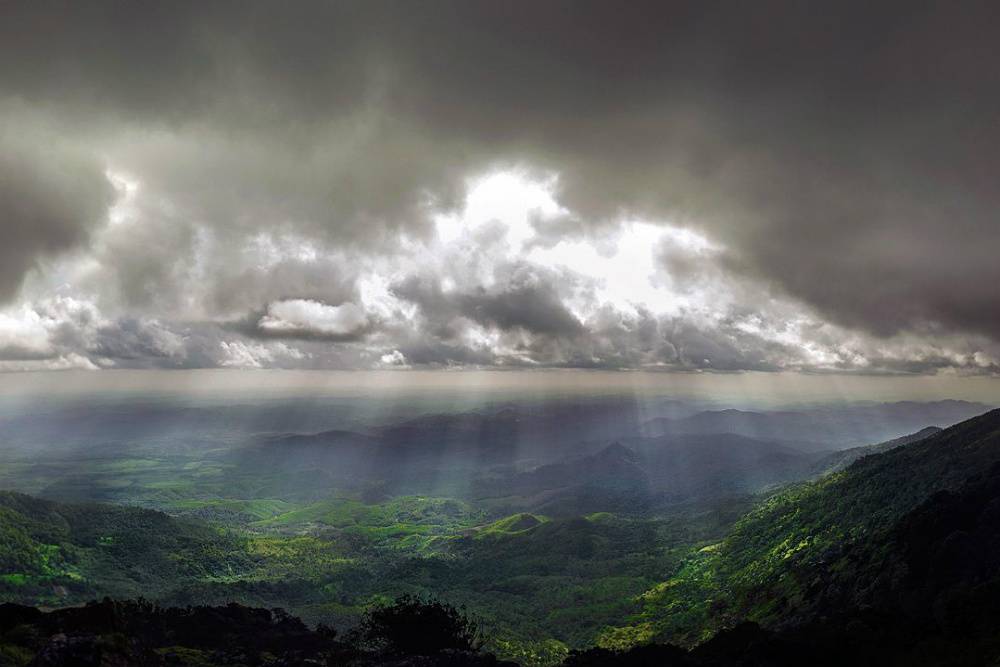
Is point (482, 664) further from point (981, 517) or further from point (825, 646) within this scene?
point (981, 517)

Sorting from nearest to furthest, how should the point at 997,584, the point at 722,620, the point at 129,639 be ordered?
the point at 129,639 < the point at 997,584 < the point at 722,620

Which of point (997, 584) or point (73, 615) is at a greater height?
point (997, 584)

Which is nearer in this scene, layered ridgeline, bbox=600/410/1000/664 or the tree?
layered ridgeline, bbox=600/410/1000/664

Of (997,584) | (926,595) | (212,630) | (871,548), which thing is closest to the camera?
(997,584)

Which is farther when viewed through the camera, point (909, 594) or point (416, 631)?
point (909, 594)

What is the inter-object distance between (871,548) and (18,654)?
230532 millimetres

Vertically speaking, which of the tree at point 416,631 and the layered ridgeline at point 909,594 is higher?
the layered ridgeline at point 909,594

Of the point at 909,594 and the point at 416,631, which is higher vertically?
the point at 909,594

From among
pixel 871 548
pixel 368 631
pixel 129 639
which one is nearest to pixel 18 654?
pixel 129 639

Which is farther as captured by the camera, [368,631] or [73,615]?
[368,631]

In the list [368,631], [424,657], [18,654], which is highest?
[18,654]

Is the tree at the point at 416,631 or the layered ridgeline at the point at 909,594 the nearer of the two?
the layered ridgeline at the point at 909,594

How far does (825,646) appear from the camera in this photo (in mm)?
108062

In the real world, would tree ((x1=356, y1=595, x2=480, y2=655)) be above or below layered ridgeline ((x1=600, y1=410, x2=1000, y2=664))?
below
